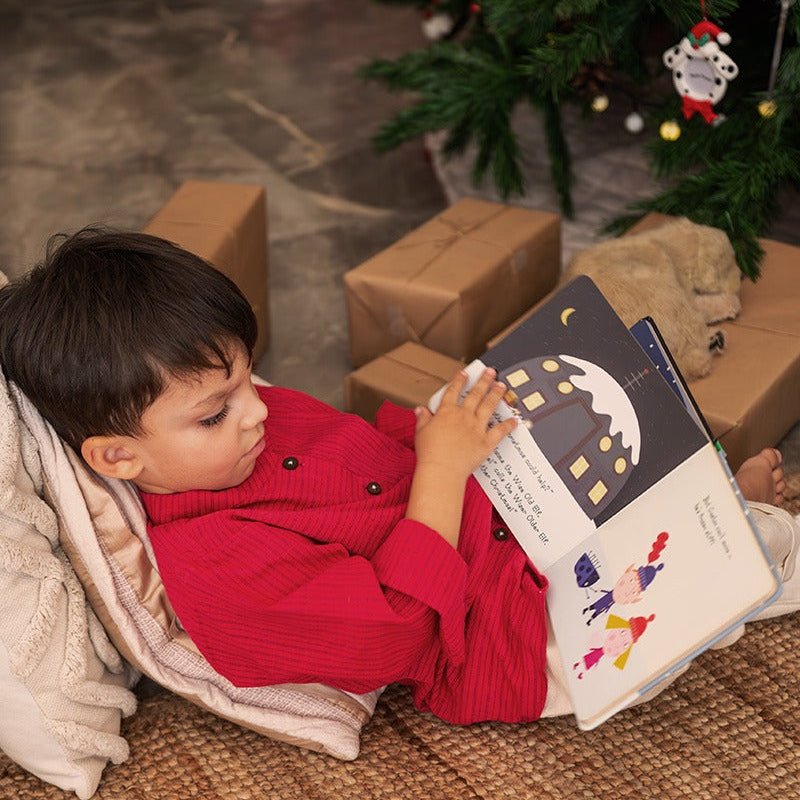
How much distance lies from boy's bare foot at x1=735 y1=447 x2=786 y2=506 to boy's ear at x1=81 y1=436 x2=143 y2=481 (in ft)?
2.19

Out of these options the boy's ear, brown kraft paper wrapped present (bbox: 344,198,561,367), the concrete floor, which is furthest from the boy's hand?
the concrete floor

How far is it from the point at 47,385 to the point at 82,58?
84.7 inches

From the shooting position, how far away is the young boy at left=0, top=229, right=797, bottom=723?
0.91 m

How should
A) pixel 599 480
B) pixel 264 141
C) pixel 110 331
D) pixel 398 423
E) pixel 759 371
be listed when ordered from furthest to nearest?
pixel 264 141 → pixel 759 371 → pixel 398 423 → pixel 599 480 → pixel 110 331

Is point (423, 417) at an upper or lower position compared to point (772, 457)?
upper

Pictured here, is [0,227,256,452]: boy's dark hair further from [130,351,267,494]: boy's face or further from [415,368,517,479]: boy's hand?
[415,368,517,479]: boy's hand

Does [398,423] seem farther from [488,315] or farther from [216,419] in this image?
[488,315]

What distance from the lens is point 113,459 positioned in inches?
37.9

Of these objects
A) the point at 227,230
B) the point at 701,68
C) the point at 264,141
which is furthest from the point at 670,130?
the point at 264,141

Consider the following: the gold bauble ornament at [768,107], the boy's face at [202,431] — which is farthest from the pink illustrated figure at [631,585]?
the gold bauble ornament at [768,107]

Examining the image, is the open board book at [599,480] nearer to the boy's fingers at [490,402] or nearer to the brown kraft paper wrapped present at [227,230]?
the boy's fingers at [490,402]

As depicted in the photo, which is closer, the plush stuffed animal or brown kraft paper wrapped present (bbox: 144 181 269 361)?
the plush stuffed animal

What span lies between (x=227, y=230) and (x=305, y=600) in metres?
0.73

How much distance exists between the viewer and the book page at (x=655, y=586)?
868 millimetres
